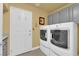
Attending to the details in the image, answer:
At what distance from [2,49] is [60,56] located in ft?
2.49

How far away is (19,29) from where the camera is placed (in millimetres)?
1547

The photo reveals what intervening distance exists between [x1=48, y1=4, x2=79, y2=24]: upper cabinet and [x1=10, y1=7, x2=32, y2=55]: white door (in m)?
0.37

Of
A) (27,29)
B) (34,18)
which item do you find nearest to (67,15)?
(34,18)

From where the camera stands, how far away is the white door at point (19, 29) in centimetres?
152

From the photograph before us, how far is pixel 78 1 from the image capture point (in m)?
1.39

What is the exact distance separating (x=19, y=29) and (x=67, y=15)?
69 cm

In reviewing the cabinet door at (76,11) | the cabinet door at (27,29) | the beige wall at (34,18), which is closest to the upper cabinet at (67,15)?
the cabinet door at (76,11)

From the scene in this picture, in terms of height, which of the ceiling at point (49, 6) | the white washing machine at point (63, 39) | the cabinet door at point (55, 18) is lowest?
the white washing machine at point (63, 39)

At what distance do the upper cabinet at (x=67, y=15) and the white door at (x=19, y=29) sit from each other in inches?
14.4

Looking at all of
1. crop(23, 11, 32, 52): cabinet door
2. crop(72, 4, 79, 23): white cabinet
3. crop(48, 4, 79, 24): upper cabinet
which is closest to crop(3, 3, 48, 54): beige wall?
crop(23, 11, 32, 52): cabinet door

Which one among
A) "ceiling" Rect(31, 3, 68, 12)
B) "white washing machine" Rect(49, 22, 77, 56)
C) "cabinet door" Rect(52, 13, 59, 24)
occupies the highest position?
"ceiling" Rect(31, 3, 68, 12)

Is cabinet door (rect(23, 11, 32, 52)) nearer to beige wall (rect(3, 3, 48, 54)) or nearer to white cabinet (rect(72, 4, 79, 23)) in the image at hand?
beige wall (rect(3, 3, 48, 54))

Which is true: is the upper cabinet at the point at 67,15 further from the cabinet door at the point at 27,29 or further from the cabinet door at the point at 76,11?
the cabinet door at the point at 27,29

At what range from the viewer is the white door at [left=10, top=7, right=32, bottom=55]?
152cm
